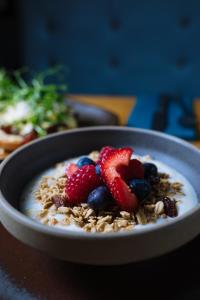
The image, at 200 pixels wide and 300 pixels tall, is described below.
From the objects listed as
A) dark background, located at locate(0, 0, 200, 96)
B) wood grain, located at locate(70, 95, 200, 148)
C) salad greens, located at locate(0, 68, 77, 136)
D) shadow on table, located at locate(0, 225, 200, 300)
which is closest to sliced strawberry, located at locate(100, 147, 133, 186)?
shadow on table, located at locate(0, 225, 200, 300)

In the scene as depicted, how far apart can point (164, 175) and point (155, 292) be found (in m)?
0.27

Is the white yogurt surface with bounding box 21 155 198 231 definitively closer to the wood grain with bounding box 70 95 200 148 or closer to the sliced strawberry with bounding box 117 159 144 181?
the sliced strawberry with bounding box 117 159 144 181

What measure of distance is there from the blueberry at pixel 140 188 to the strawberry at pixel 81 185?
0.20ft

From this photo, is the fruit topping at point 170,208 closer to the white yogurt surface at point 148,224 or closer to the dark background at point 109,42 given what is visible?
the white yogurt surface at point 148,224

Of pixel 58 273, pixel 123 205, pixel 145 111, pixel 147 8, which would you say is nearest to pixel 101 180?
pixel 123 205

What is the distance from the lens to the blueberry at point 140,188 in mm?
667

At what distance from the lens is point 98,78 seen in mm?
1918

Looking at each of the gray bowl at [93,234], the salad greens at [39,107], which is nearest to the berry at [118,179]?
the gray bowl at [93,234]

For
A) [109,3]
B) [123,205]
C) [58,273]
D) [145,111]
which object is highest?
[109,3]

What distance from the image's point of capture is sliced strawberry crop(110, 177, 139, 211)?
25.6 inches

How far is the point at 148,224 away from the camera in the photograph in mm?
640

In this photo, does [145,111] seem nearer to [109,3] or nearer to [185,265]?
[109,3]

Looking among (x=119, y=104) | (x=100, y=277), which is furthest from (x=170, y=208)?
(x=119, y=104)

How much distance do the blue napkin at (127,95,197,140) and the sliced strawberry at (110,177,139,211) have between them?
1.79ft
